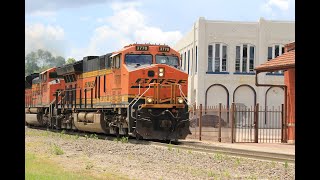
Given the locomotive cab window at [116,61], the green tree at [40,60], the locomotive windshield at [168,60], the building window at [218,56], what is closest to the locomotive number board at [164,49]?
the locomotive windshield at [168,60]

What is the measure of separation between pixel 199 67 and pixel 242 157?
34649 mm

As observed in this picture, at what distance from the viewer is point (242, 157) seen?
1516 centimetres

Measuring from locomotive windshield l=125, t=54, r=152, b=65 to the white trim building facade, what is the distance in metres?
27.8

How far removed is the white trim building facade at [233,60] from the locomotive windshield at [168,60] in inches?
1072

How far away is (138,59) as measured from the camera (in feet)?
71.2

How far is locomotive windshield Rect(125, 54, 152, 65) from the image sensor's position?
21.6 m

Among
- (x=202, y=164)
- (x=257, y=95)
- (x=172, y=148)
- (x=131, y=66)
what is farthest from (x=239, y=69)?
(x=202, y=164)

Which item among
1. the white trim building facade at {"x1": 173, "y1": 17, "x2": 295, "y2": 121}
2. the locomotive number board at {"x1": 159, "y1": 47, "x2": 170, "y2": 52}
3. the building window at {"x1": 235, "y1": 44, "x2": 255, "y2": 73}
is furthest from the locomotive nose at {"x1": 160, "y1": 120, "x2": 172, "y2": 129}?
the building window at {"x1": 235, "y1": 44, "x2": 255, "y2": 73}

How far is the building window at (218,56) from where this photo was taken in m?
50.0

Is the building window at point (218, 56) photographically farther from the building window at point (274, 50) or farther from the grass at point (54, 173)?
the grass at point (54, 173)

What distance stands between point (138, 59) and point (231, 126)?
6.71 m

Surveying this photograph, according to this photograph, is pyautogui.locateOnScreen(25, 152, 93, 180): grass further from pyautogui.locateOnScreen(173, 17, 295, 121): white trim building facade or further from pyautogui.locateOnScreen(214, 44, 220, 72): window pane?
pyautogui.locateOnScreen(214, 44, 220, 72): window pane

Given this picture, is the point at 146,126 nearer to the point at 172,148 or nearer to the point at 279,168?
the point at 172,148

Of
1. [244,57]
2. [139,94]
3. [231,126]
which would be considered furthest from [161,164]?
[244,57]
